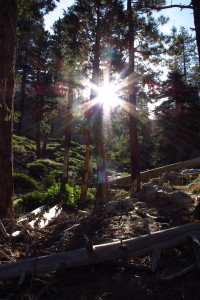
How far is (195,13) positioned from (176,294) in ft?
19.1

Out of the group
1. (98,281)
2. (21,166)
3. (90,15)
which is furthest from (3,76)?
(21,166)

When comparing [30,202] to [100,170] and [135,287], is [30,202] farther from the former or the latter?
[135,287]

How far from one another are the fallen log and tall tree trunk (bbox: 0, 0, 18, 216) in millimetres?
3044

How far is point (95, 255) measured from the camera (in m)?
3.59

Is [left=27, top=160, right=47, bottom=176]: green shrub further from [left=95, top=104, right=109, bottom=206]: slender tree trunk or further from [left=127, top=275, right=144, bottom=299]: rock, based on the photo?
[left=127, top=275, right=144, bottom=299]: rock

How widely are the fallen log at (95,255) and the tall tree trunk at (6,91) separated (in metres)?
3.04

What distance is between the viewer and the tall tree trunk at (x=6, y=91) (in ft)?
21.2

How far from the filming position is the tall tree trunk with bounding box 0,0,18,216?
647 cm

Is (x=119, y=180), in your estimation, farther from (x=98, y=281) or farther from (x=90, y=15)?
(x=98, y=281)

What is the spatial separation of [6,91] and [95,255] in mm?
4866

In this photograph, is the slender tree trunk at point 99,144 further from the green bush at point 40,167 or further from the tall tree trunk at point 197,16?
the green bush at point 40,167

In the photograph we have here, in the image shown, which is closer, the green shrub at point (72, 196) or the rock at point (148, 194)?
the rock at point (148, 194)

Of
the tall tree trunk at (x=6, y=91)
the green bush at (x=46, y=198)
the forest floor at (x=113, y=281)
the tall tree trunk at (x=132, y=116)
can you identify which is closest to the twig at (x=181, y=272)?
the forest floor at (x=113, y=281)

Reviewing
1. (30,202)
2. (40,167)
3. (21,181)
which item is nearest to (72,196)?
(30,202)
